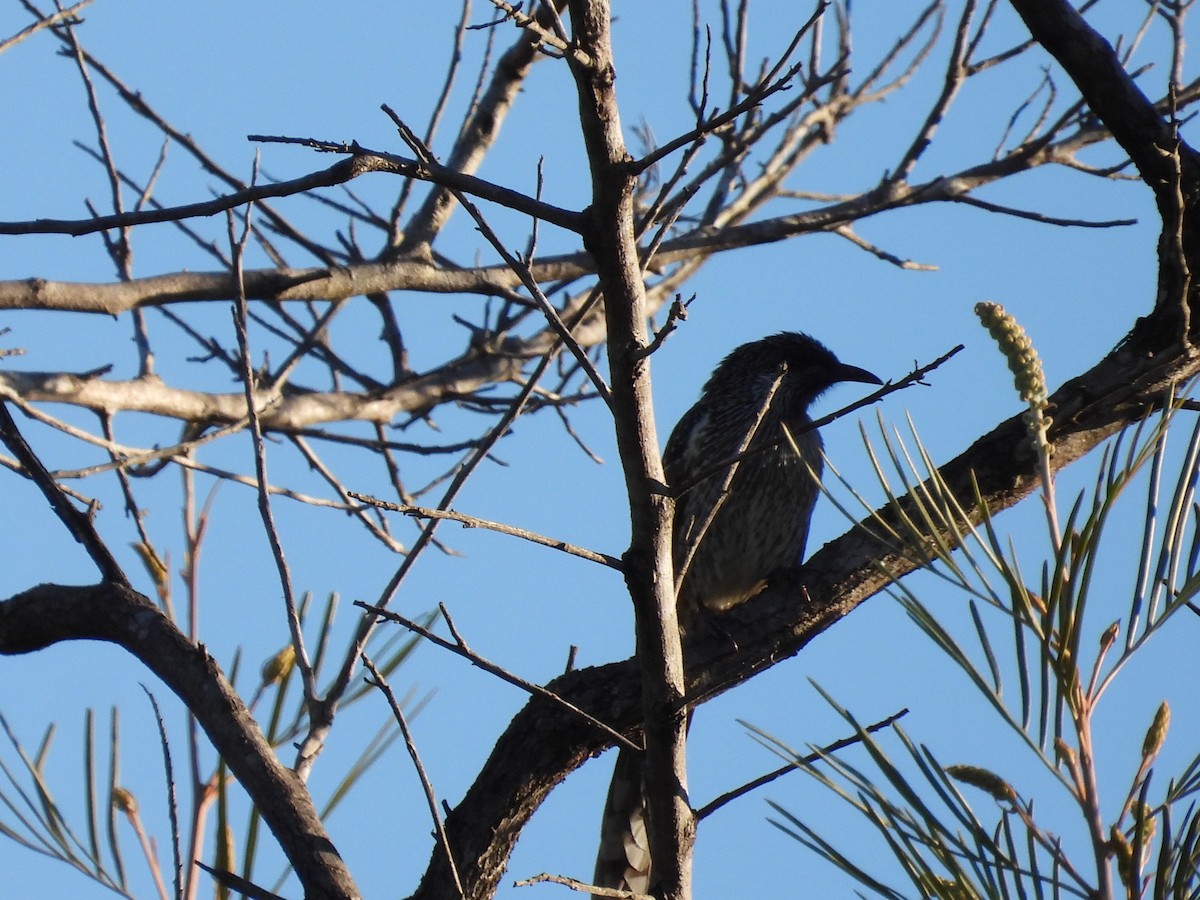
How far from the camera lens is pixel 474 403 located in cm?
521

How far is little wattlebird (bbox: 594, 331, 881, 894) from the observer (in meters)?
3.69

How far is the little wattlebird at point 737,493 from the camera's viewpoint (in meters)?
3.69

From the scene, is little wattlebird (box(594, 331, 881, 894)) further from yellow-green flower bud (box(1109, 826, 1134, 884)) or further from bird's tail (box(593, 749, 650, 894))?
yellow-green flower bud (box(1109, 826, 1134, 884))

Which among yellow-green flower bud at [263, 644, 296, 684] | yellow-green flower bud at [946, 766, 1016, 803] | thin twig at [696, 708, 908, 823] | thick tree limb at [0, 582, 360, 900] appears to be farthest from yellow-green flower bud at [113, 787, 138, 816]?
yellow-green flower bud at [946, 766, 1016, 803]

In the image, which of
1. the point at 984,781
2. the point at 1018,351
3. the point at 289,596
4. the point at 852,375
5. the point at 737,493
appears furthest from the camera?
the point at 852,375

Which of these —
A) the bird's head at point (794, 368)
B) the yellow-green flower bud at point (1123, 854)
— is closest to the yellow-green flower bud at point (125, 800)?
the yellow-green flower bud at point (1123, 854)

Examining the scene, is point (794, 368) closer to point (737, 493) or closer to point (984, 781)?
point (737, 493)

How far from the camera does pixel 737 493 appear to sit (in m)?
4.86

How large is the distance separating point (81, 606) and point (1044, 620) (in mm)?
2188

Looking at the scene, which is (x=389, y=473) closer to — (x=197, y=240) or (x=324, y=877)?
(x=197, y=240)

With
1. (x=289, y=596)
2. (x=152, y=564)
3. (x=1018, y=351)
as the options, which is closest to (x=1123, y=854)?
(x=1018, y=351)

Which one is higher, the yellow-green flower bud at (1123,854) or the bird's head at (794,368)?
the bird's head at (794,368)

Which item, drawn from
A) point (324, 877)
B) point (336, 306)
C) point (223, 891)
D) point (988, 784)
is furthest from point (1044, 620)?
point (336, 306)

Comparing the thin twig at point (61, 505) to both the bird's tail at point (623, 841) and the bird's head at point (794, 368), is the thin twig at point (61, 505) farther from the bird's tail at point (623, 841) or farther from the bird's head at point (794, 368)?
the bird's head at point (794, 368)
